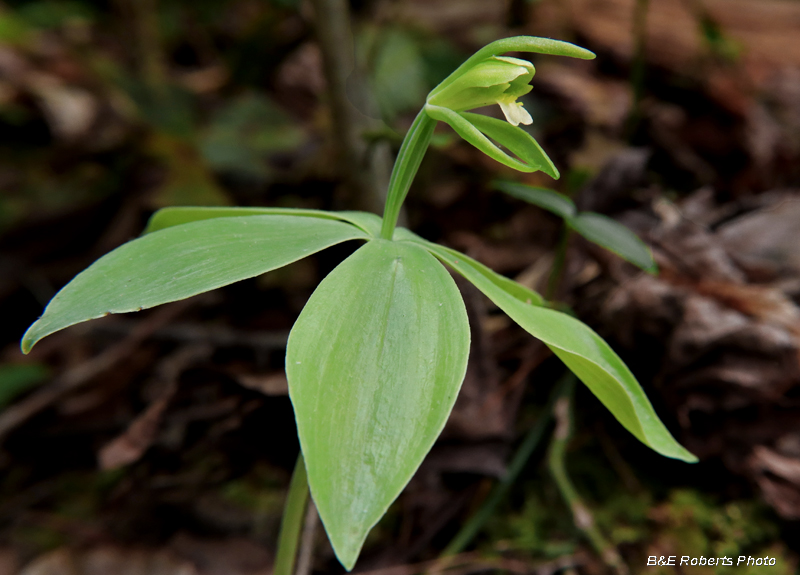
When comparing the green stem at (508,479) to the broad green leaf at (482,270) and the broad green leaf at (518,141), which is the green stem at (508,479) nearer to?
the broad green leaf at (482,270)

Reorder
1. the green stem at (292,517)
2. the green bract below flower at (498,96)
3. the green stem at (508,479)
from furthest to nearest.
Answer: the green stem at (508,479) → the green stem at (292,517) → the green bract below flower at (498,96)

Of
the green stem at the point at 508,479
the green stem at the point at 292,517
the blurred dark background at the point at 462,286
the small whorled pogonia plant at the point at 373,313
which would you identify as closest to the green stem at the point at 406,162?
the small whorled pogonia plant at the point at 373,313

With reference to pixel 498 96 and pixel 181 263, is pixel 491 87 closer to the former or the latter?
pixel 498 96

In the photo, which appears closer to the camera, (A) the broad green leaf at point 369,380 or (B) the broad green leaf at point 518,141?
(A) the broad green leaf at point 369,380

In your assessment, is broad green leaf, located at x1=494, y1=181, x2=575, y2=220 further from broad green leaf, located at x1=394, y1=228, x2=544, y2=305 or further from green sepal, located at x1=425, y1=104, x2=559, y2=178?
green sepal, located at x1=425, y1=104, x2=559, y2=178

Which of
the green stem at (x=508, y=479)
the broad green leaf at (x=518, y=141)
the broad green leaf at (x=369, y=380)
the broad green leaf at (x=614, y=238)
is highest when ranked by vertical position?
the broad green leaf at (x=518, y=141)

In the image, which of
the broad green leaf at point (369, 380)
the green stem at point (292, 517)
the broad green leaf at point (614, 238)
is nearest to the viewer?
the broad green leaf at point (369, 380)

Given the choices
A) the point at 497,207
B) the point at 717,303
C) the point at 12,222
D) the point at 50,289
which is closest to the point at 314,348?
the point at 717,303

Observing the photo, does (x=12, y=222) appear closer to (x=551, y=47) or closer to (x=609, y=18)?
(x=551, y=47)
